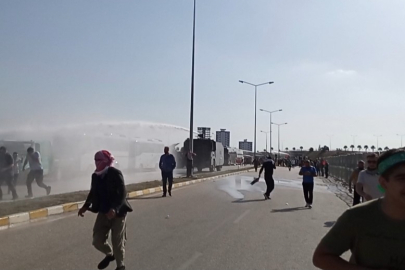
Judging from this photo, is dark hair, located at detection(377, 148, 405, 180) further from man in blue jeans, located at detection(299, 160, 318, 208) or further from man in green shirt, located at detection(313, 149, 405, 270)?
man in blue jeans, located at detection(299, 160, 318, 208)

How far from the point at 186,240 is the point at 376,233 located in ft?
22.8

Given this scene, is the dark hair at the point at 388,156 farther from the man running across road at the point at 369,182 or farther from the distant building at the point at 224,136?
the distant building at the point at 224,136

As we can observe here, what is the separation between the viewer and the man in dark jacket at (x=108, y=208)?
660cm

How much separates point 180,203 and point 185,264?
9284 millimetres

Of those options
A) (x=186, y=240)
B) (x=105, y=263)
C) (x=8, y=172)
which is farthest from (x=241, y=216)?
(x=8, y=172)

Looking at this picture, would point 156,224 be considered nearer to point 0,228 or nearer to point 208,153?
point 0,228

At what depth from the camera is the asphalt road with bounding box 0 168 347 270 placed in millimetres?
7469

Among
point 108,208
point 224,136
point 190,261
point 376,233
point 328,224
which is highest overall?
point 224,136

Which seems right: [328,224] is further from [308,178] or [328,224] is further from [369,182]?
[369,182]

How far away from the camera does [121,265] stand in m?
6.61

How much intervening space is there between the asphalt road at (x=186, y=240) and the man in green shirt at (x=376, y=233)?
459 centimetres

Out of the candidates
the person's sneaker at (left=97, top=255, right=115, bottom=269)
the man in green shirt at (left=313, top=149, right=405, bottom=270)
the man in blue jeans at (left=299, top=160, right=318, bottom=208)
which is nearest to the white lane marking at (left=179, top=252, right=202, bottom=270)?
the person's sneaker at (left=97, top=255, right=115, bottom=269)

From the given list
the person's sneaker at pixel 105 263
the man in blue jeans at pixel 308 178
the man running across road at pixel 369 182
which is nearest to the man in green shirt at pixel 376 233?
the person's sneaker at pixel 105 263

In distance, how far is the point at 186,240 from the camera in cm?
938
